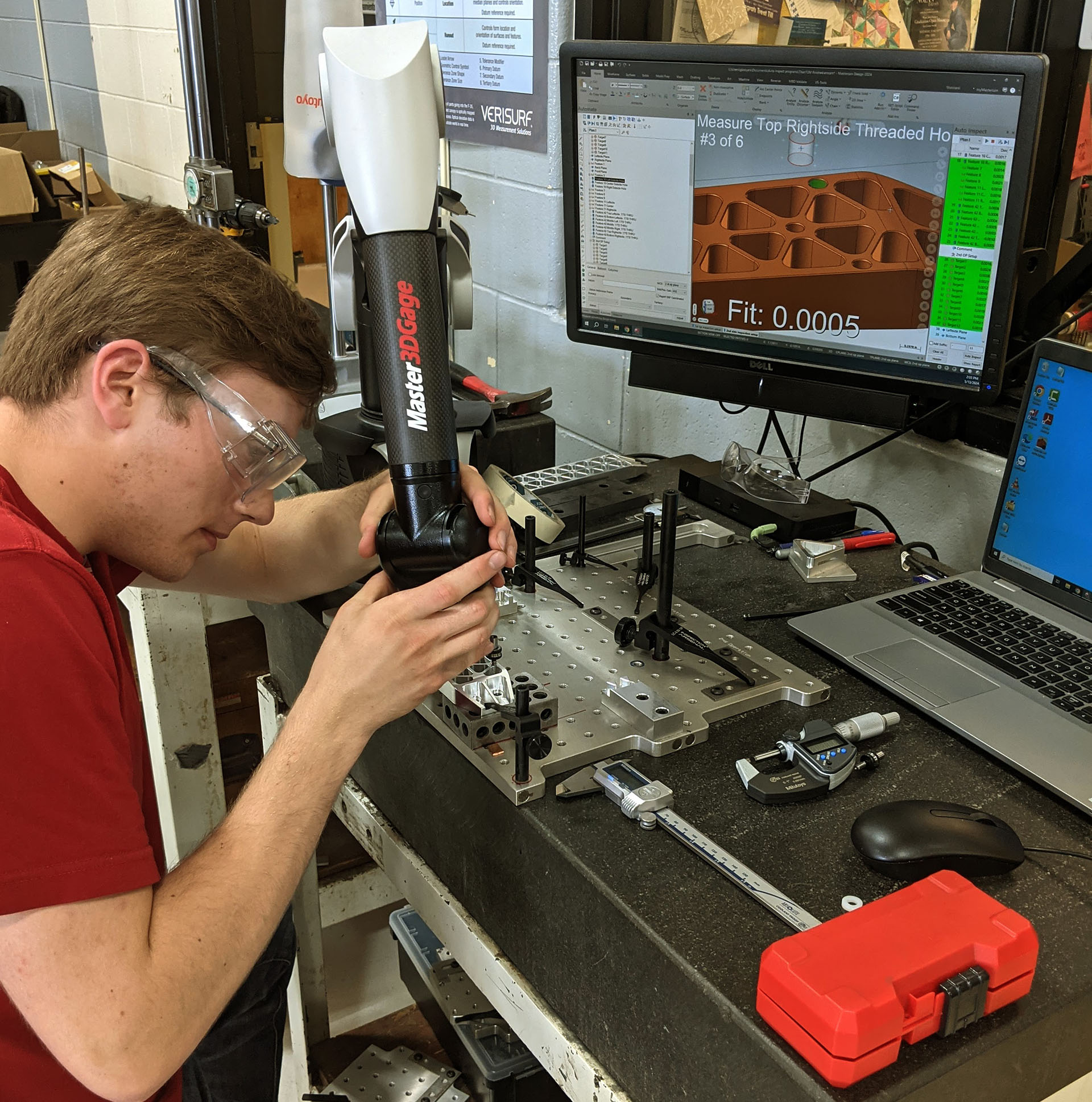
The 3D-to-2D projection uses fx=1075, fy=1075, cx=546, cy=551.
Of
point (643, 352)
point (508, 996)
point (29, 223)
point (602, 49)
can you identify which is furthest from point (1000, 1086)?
point (29, 223)

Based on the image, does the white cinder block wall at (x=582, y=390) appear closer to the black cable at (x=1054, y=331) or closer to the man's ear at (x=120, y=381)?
the black cable at (x=1054, y=331)

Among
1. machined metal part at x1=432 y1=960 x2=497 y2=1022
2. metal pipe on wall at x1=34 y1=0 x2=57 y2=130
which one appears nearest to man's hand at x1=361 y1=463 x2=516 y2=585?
machined metal part at x1=432 y1=960 x2=497 y2=1022

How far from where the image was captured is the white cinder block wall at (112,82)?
111 inches

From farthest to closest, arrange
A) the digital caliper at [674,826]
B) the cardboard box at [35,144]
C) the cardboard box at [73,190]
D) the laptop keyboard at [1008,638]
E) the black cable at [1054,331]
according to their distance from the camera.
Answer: the cardboard box at [35,144], the cardboard box at [73,190], the black cable at [1054,331], the laptop keyboard at [1008,638], the digital caliper at [674,826]

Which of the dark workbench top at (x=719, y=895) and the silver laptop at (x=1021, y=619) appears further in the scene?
the silver laptop at (x=1021, y=619)

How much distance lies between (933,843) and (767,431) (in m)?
0.77

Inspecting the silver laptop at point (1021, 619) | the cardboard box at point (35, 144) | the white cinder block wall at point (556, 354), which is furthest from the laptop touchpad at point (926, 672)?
the cardboard box at point (35, 144)

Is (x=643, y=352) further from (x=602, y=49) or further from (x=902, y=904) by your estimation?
(x=902, y=904)

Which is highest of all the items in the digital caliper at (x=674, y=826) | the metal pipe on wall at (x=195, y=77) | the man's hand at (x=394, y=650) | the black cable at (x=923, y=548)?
the metal pipe on wall at (x=195, y=77)

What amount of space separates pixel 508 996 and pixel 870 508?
72 centimetres

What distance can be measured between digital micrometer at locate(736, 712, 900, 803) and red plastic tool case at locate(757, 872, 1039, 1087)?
0.15 meters

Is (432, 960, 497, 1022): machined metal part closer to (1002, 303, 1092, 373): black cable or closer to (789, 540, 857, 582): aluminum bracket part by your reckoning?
(789, 540, 857, 582): aluminum bracket part

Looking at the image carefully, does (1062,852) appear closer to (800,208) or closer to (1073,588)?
(1073,588)

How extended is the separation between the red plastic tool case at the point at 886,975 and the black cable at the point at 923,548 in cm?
62
